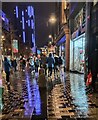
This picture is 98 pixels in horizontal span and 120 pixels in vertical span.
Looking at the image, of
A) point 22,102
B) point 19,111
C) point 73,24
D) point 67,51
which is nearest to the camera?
point 19,111

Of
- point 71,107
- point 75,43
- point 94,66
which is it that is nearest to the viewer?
point 71,107

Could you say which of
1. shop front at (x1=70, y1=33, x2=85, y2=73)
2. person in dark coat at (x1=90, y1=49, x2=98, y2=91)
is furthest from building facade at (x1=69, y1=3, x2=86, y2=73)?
person in dark coat at (x1=90, y1=49, x2=98, y2=91)

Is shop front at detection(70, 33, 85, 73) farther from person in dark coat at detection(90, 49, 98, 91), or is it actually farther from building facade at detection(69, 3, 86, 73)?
person in dark coat at detection(90, 49, 98, 91)

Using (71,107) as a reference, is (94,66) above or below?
above

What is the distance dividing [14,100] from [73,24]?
20.6 meters

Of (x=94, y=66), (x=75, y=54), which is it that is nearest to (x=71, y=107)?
(x=94, y=66)

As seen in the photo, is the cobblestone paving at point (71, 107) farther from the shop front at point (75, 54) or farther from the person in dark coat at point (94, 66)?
the shop front at point (75, 54)

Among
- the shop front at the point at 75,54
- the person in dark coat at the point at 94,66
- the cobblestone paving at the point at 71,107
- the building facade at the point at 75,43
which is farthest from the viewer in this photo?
the shop front at the point at 75,54

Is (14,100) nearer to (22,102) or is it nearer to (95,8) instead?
(22,102)

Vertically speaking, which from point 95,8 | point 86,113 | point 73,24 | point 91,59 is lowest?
point 86,113

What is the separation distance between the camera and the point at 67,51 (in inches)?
1300

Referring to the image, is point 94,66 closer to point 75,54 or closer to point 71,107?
point 71,107

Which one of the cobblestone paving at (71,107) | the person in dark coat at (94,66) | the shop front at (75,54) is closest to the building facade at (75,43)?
the shop front at (75,54)

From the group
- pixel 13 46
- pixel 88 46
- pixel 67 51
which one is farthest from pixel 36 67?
pixel 13 46
